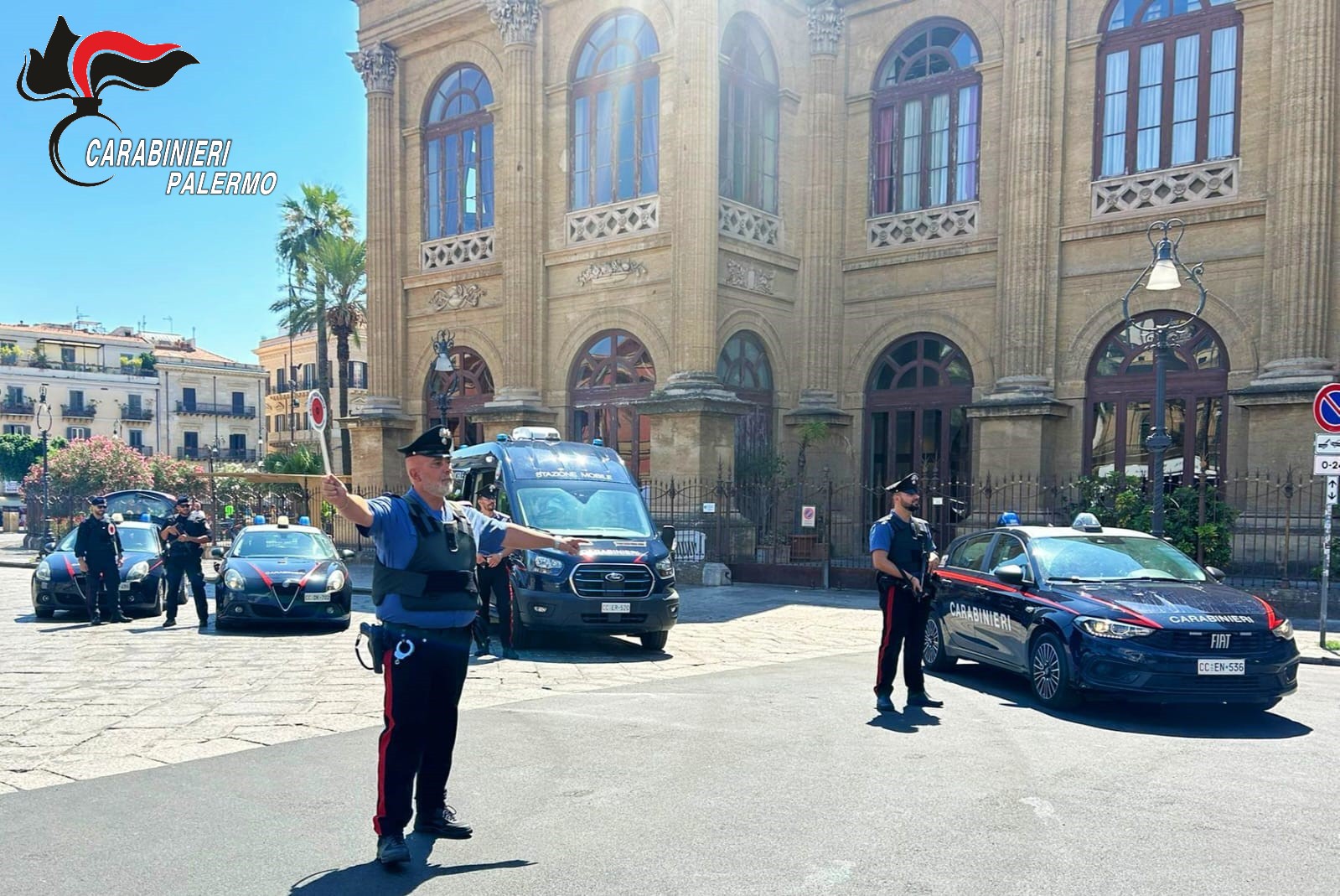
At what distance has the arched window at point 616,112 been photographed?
22.3m

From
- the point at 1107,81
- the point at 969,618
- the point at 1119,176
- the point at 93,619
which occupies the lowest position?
the point at 93,619

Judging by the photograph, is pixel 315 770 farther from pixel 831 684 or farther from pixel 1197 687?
pixel 1197 687

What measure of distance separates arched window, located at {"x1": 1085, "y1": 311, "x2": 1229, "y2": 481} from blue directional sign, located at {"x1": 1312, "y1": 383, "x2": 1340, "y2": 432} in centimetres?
725

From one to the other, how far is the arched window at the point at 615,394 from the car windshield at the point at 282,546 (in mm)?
8736

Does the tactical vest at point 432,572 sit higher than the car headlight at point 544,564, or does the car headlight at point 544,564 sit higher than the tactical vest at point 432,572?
the tactical vest at point 432,572

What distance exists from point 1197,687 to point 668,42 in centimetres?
1744

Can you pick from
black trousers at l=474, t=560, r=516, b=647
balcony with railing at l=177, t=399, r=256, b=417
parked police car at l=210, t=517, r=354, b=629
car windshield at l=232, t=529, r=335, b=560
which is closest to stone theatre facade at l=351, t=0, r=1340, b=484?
car windshield at l=232, t=529, r=335, b=560

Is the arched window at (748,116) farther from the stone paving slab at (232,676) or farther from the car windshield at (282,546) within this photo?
the car windshield at (282,546)

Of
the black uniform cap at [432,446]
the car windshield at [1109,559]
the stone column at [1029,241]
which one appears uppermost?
the stone column at [1029,241]

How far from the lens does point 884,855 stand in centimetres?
471

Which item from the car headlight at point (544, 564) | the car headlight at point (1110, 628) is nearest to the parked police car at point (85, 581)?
the car headlight at point (544, 564)

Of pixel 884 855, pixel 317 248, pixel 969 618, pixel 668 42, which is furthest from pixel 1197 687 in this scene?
pixel 317 248

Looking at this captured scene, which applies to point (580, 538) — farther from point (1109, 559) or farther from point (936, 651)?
point (1109, 559)

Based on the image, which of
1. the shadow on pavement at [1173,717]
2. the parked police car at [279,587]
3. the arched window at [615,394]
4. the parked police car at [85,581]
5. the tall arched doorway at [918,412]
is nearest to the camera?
the shadow on pavement at [1173,717]
